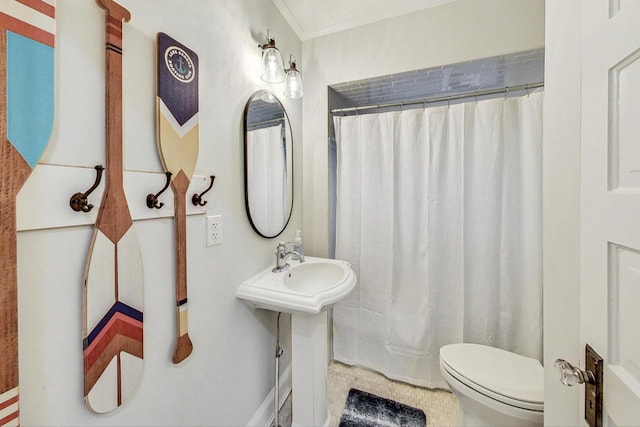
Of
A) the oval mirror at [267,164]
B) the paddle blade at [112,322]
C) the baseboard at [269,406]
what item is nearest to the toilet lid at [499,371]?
the baseboard at [269,406]

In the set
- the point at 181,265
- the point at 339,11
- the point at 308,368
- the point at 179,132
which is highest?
the point at 339,11

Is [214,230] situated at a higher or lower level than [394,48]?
lower

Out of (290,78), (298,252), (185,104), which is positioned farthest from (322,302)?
(290,78)

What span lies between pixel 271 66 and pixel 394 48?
2.93 ft

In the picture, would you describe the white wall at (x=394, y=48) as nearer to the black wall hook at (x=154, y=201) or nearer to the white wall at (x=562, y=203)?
the white wall at (x=562, y=203)

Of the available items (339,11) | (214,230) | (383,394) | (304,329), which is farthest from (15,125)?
(383,394)

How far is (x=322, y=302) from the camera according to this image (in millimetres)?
1073

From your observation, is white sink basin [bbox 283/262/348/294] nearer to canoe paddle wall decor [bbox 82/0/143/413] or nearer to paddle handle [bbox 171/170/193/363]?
Answer: paddle handle [bbox 171/170/193/363]

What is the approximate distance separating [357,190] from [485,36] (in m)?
1.19

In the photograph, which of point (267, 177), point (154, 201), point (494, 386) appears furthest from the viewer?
point (267, 177)

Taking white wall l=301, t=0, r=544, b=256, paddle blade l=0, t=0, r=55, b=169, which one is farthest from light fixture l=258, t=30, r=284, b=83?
paddle blade l=0, t=0, r=55, b=169

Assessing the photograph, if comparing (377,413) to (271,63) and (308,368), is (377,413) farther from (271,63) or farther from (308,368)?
(271,63)

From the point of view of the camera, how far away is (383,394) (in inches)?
64.2

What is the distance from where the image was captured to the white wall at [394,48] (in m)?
1.41
